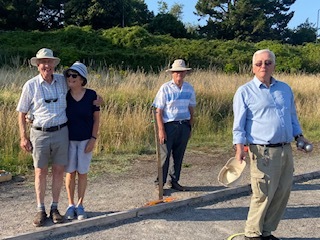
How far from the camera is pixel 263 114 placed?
14.7 feet

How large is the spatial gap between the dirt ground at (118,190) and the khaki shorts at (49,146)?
72cm

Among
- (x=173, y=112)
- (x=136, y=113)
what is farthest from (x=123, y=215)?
(x=136, y=113)

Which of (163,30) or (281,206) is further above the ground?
(163,30)

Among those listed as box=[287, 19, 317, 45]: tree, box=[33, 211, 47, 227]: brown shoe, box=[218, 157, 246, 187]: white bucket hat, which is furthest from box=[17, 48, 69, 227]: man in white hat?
box=[287, 19, 317, 45]: tree

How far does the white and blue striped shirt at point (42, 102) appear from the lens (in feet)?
16.1

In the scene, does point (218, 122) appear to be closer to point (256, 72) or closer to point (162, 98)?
point (162, 98)

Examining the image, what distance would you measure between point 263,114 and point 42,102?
2.32 metres

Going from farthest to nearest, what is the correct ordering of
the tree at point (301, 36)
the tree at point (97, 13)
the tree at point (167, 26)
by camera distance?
the tree at point (301, 36), the tree at point (167, 26), the tree at point (97, 13)

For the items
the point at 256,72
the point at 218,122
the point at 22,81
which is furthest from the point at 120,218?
the point at 22,81

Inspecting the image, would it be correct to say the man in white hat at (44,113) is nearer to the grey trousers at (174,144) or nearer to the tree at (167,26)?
the grey trousers at (174,144)

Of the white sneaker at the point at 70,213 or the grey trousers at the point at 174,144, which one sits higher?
the grey trousers at the point at 174,144

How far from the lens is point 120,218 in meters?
5.41

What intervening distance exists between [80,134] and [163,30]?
129 feet

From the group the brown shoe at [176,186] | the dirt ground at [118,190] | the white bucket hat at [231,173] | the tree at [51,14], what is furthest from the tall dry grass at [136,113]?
the tree at [51,14]
